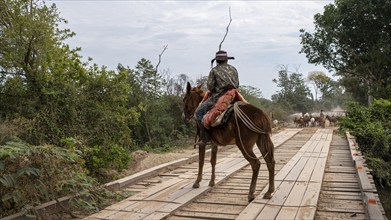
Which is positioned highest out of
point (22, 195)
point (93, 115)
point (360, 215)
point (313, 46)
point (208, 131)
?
point (313, 46)

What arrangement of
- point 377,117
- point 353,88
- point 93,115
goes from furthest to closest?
point 353,88
point 377,117
point 93,115

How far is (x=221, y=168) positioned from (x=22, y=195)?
4629mm

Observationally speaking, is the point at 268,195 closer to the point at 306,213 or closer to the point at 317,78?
the point at 306,213

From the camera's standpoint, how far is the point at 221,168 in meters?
8.23

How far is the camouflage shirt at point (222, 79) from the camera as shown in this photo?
241 inches

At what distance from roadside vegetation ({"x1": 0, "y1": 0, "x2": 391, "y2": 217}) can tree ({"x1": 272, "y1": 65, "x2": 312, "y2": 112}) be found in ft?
75.5

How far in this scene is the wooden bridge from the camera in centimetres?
483

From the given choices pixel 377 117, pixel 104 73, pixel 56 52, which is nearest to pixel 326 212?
pixel 104 73

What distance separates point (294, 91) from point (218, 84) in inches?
1709

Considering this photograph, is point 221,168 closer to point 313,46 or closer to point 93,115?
point 93,115

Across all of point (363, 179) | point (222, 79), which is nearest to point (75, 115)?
point (222, 79)

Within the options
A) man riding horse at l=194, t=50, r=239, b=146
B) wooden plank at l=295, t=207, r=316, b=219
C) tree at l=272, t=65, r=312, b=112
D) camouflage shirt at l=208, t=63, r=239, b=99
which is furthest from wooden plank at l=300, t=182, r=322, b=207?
tree at l=272, t=65, r=312, b=112

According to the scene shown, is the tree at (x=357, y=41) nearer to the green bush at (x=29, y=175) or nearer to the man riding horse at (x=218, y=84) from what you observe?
the man riding horse at (x=218, y=84)

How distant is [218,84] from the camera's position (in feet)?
20.2
